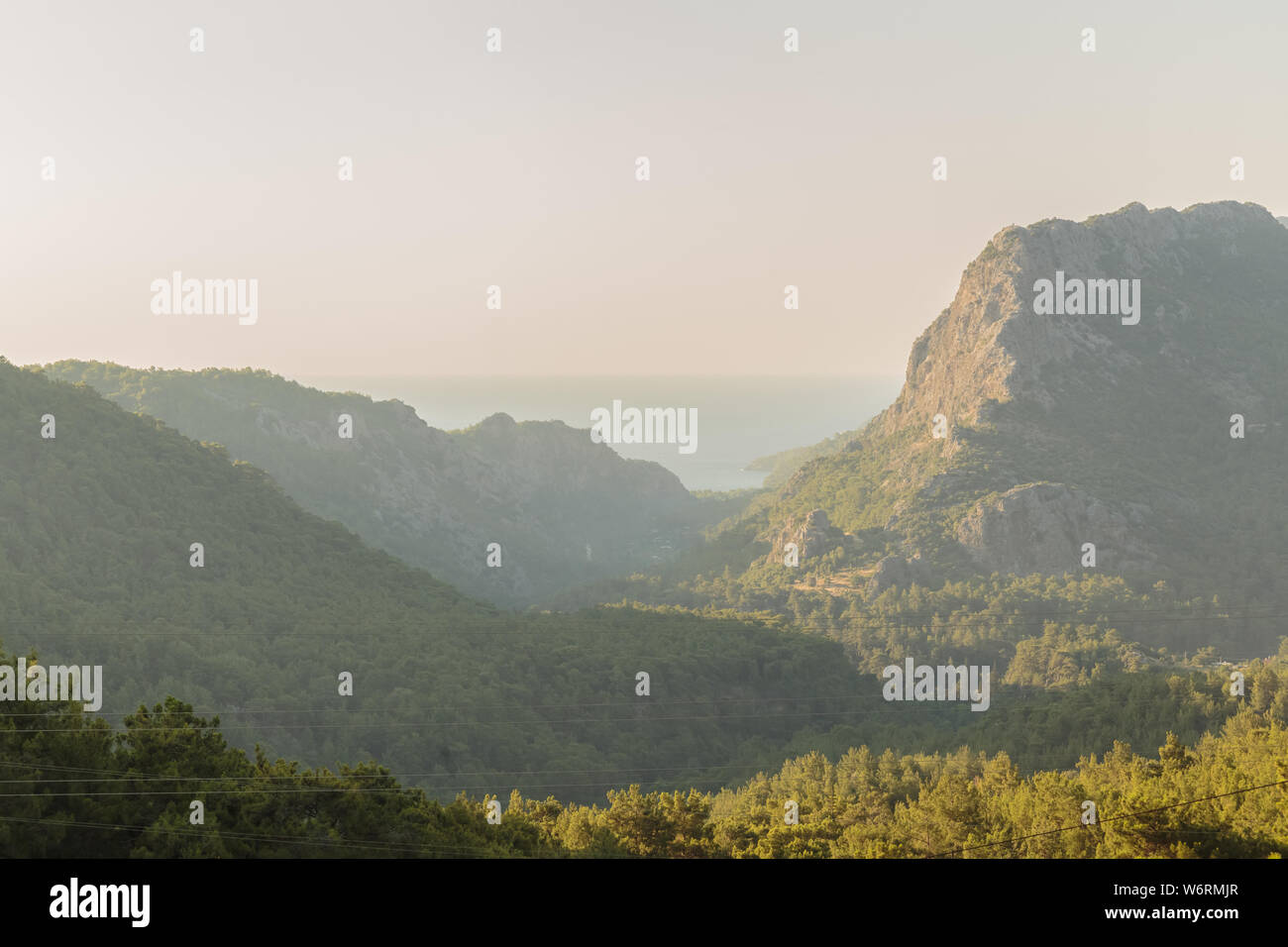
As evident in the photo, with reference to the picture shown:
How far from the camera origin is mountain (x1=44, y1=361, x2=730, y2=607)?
126m

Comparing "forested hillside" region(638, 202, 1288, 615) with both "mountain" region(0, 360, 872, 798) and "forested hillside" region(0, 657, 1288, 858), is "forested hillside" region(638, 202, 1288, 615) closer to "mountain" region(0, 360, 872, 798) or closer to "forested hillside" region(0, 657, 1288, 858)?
"mountain" region(0, 360, 872, 798)

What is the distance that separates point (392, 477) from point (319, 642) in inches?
3310

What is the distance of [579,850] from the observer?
30.7 metres

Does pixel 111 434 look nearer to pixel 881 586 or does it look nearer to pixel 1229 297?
pixel 881 586

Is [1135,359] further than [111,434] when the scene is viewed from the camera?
Yes

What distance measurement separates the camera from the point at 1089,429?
5022 inches

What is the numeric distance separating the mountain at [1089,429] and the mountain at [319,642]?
42.5m

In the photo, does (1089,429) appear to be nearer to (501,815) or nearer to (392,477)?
(392,477)

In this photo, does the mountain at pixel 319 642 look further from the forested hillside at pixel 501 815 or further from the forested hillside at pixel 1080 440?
the forested hillside at pixel 1080 440
